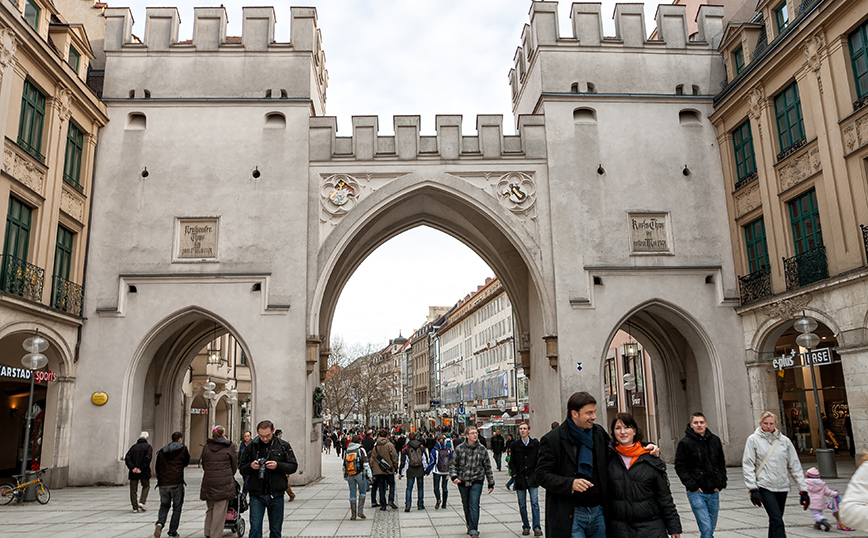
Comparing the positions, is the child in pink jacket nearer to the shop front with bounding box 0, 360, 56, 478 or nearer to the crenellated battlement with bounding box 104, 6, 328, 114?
the crenellated battlement with bounding box 104, 6, 328, 114

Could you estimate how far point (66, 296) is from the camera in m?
17.7

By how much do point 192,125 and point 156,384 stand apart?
26.7 feet

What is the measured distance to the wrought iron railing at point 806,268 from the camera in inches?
619

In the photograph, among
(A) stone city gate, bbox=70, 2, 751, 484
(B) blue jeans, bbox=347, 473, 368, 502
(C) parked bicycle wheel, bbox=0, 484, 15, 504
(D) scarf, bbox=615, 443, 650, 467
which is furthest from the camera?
(A) stone city gate, bbox=70, 2, 751, 484

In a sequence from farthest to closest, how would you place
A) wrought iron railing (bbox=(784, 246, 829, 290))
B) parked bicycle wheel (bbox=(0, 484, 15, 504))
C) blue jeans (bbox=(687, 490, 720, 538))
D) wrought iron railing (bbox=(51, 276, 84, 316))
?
wrought iron railing (bbox=(51, 276, 84, 316))
wrought iron railing (bbox=(784, 246, 829, 290))
parked bicycle wheel (bbox=(0, 484, 15, 504))
blue jeans (bbox=(687, 490, 720, 538))

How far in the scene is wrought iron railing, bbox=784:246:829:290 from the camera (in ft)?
51.5

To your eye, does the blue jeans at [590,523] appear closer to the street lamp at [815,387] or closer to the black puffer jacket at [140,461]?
the black puffer jacket at [140,461]

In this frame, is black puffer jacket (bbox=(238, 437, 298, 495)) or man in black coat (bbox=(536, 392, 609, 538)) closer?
man in black coat (bbox=(536, 392, 609, 538))

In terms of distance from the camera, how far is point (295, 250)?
62.4ft

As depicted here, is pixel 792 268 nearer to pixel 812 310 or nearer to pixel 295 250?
pixel 812 310

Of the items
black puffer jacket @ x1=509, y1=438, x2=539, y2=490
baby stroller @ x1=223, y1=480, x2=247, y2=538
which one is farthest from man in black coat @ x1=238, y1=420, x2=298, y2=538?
black puffer jacket @ x1=509, y1=438, x2=539, y2=490

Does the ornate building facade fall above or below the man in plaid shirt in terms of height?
above

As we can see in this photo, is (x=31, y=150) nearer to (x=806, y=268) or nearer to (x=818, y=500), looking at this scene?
(x=818, y=500)

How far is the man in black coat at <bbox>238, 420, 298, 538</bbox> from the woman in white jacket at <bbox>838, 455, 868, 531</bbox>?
5.41 metres
